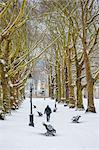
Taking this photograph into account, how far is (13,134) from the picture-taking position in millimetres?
16562

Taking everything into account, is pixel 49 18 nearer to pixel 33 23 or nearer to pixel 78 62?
pixel 33 23

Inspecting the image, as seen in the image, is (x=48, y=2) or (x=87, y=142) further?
(x=48, y=2)

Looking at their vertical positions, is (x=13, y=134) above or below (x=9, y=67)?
below

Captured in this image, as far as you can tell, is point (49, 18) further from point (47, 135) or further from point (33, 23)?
point (47, 135)

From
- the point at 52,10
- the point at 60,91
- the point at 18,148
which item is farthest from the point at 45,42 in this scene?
the point at 18,148

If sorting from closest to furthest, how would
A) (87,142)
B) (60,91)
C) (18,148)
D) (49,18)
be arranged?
(18,148), (87,142), (49,18), (60,91)

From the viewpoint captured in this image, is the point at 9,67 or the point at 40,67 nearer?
the point at 9,67

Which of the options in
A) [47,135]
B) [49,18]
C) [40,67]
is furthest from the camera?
[40,67]

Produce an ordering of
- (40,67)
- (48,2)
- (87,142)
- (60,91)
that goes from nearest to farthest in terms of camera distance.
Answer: (87,142) < (48,2) < (60,91) < (40,67)

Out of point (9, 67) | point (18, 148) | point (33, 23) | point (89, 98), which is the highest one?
point (33, 23)

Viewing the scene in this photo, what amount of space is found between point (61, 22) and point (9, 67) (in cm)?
1031

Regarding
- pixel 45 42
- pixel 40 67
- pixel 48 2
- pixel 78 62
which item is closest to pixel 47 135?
pixel 48 2

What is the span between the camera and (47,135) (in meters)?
18.1

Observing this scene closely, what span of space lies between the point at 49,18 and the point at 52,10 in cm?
389
